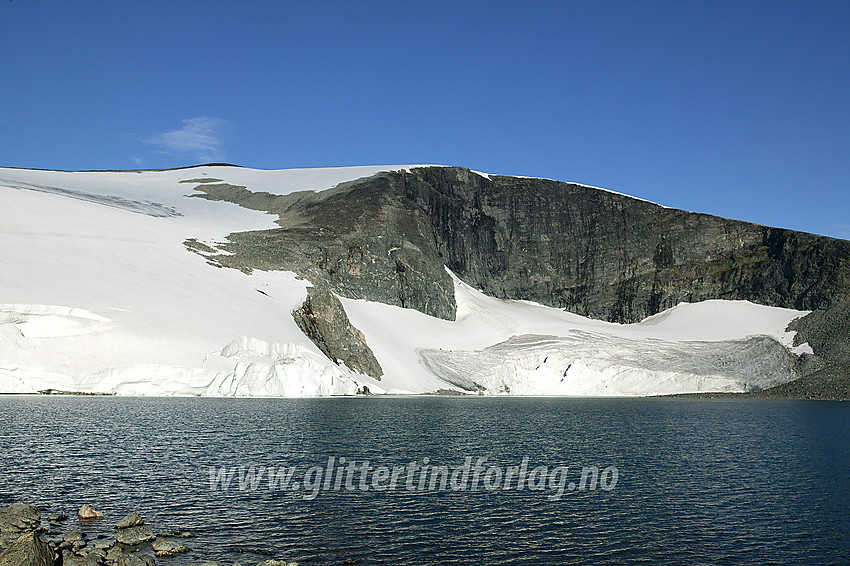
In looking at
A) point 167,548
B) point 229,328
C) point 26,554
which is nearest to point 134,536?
point 167,548

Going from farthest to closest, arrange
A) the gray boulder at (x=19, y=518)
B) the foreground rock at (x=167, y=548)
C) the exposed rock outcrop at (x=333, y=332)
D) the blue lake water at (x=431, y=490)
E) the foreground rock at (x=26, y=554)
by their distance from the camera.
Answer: the exposed rock outcrop at (x=333, y=332) → the blue lake water at (x=431, y=490) → the gray boulder at (x=19, y=518) → the foreground rock at (x=167, y=548) → the foreground rock at (x=26, y=554)

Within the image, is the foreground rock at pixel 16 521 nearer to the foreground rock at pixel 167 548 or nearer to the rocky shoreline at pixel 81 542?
the rocky shoreline at pixel 81 542

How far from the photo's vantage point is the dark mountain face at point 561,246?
87.2m

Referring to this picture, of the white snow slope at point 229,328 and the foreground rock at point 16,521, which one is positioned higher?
the white snow slope at point 229,328

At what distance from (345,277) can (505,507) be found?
6058 cm

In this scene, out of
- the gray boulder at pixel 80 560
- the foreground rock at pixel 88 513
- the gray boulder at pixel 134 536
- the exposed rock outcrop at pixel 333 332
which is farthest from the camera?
the exposed rock outcrop at pixel 333 332

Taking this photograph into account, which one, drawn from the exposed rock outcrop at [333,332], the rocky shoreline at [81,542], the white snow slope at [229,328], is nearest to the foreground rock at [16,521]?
the rocky shoreline at [81,542]

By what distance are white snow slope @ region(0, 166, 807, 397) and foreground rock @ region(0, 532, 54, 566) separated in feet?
106

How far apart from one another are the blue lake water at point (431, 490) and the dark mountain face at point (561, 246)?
51.7 metres

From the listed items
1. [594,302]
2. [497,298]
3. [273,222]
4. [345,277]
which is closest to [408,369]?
[345,277]

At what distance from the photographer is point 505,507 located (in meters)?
19.0

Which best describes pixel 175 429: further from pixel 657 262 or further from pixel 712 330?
pixel 657 262

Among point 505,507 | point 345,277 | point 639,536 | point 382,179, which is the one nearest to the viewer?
point 639,536

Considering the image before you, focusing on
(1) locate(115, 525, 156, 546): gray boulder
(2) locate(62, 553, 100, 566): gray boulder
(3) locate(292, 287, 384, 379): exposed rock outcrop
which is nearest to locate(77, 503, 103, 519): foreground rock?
(1) locate(115, 525, 156, 546): gray boulder
